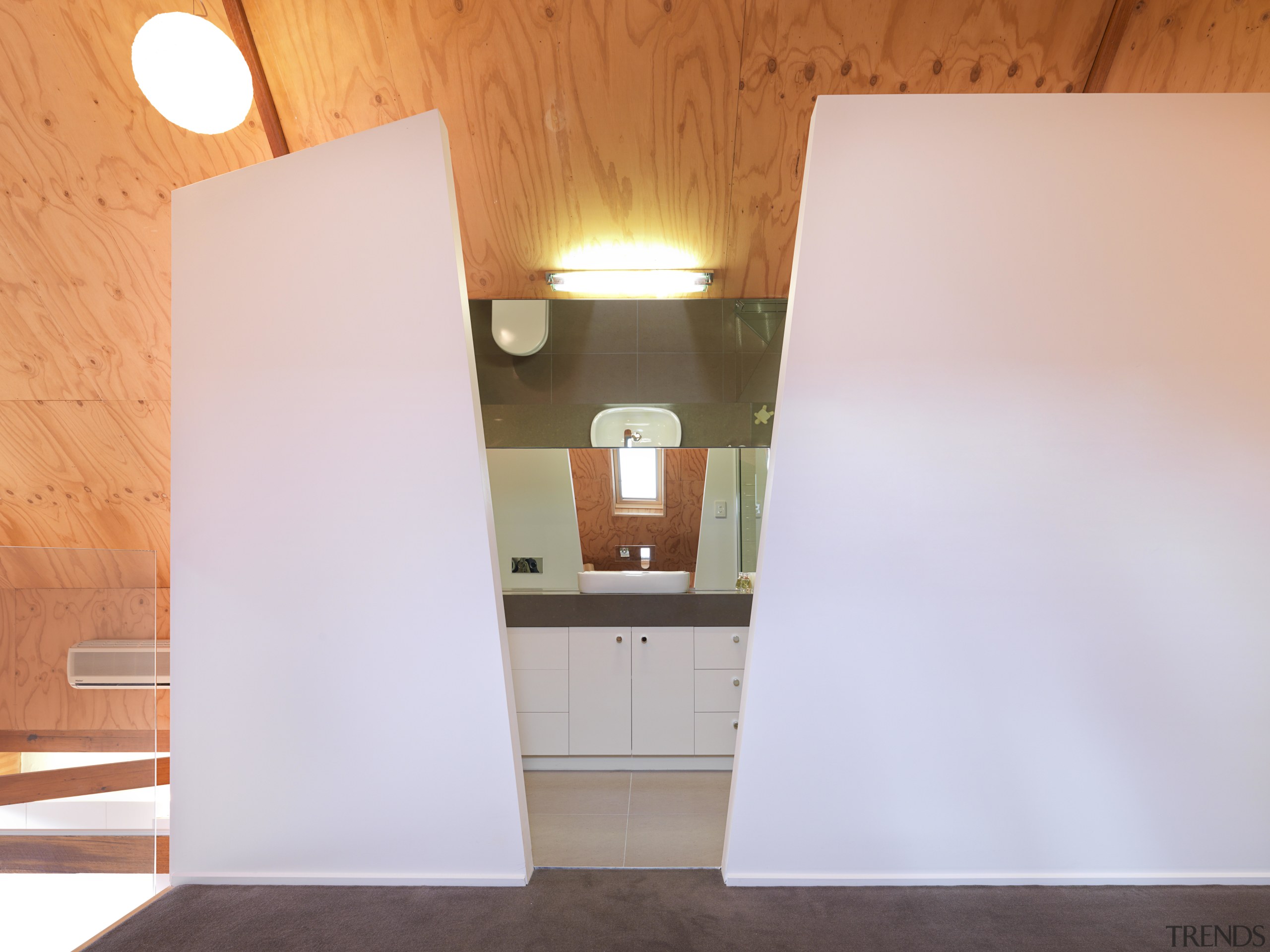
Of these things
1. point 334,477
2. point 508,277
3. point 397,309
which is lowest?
point 334,477

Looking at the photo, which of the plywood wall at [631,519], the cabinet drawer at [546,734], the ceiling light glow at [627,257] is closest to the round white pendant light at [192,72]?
the ceiling light glow at [627,257]

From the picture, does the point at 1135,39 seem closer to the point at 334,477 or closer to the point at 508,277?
the point at 508,277

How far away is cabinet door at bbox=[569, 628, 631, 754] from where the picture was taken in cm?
400

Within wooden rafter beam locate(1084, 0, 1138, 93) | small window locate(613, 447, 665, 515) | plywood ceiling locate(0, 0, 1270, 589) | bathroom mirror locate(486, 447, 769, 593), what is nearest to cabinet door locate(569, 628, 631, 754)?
bathroom mirror locate(486, 447, 769, 593)

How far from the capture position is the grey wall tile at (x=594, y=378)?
4520 mm

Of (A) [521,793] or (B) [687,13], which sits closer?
(A) [521,793]

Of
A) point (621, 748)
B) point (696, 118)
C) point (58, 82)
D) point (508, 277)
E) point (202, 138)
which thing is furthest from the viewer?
point (508, 277)

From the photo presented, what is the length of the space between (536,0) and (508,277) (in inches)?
59.6

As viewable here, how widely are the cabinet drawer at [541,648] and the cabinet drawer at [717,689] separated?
19 centimetres

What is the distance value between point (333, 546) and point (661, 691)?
2005 mm

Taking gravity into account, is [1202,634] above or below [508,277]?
below

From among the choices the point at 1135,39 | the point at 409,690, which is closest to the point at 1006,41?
the point at 1135,39

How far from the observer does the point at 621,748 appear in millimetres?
3990

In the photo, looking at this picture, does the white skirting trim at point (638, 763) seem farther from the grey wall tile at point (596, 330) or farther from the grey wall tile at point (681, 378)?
the grey wall tile at point (596, 330)
